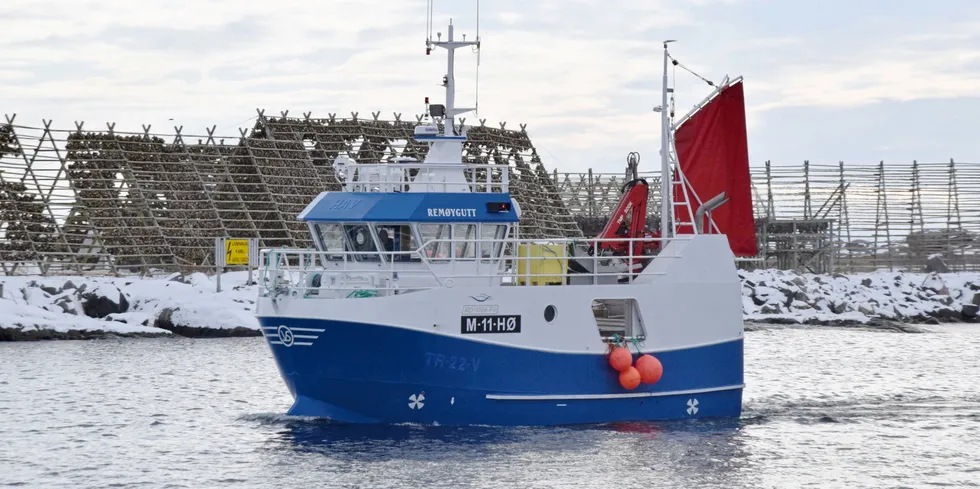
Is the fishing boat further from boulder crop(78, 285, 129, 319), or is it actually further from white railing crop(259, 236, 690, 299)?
boulder crop(78, 285, 129, 319)

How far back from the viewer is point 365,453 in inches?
738

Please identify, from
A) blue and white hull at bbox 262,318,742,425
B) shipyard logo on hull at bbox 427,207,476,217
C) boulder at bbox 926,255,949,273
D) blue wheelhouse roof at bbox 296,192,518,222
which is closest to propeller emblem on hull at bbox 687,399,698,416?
blue and white hull at bbox 262,318,742,425

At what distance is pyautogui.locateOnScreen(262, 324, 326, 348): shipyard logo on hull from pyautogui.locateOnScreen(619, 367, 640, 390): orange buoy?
15.0ft

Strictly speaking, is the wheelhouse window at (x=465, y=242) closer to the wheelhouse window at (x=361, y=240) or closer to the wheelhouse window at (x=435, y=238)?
the wheelhouse window at (x=435, y=238)

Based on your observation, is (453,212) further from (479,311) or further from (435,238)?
(479,311)

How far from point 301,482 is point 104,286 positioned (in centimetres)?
2316

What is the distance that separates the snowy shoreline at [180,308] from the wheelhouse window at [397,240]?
17.4 meters

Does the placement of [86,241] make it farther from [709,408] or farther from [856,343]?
[709,408]

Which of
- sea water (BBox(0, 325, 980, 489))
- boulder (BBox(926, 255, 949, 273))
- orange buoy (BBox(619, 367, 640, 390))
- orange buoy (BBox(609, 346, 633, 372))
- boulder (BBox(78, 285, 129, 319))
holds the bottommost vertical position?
sea water (BBox(0, 325, 980, 489))

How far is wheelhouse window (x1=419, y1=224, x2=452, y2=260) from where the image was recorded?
20672 millimetres

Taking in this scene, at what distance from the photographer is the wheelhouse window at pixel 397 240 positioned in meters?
20.7

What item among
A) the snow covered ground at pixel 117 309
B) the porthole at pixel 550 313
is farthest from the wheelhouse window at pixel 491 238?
the snow covered ground at pixel 117 309

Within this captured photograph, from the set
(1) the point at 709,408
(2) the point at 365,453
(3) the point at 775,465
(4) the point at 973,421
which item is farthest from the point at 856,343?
(2) the point at 365,453

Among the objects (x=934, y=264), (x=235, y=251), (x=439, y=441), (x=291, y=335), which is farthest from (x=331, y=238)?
(x=934, y=264)
